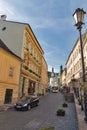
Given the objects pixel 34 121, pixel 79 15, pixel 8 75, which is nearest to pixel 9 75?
pixel 8 75

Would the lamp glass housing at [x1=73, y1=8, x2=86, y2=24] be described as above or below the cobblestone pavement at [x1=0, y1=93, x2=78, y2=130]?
above

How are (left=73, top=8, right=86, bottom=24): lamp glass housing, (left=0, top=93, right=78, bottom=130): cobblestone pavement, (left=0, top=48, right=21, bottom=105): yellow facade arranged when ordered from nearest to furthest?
1. (left=73, top=8, right=86, bottom=24): lamp glass housing
2. (left=0, top=93, right=78, bottom=130): cobblestone pavement
3. (left=0, top=48, right=21, bottom=105): yellow facade

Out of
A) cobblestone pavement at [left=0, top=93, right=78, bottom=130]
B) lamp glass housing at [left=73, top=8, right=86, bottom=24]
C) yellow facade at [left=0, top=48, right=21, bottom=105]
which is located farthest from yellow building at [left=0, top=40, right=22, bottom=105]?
lamp glass housing at [left=73, top=8, right=86, bottom=24]

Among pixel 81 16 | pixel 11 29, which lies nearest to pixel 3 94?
pixel 11 29

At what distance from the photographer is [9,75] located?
18.6 metres

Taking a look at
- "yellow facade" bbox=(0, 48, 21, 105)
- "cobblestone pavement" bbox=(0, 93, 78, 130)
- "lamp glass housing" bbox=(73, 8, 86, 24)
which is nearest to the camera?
"lamp glass housing" bbox=(73, 8, 86, 24)

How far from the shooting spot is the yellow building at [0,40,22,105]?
55.3 ft

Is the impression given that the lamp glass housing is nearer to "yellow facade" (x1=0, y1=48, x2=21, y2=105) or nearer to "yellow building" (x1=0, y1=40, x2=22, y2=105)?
"yellow building" (x1=0, y1=40, x2=22, y2=105)

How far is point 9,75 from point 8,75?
275mm

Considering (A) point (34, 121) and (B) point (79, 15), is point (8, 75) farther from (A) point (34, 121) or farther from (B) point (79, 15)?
(B) point (79, 15)

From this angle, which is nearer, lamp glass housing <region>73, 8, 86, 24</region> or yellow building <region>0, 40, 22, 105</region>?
lamp glass housing <region>73, 8, 86, 24</region>

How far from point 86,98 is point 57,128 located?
3.46m

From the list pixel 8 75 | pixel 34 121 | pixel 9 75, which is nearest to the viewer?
pixel 34 121

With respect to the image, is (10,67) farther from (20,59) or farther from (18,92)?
(18,92)
